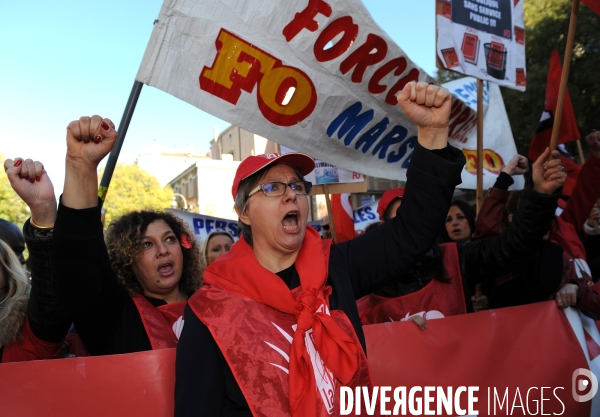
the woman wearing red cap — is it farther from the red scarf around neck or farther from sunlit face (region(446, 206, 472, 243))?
sunlit face (region(446, 206, 472, 243))

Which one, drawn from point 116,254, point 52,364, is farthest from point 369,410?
point 116,254

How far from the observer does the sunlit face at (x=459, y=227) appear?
3783 millimetres

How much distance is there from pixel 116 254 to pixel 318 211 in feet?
113

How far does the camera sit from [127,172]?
37.4 metres

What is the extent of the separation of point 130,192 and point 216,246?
3391 centimetres

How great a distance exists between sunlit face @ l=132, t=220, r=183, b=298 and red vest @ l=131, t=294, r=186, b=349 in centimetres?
13

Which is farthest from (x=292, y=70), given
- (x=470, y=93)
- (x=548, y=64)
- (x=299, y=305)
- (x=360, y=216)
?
(x=548, y=64)

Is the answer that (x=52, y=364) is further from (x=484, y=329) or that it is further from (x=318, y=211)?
(x=318, y=211)

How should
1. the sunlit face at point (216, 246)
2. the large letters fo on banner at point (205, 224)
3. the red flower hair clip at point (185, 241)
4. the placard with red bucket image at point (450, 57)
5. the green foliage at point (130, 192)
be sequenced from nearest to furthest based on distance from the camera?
the red flower hair clip at point (185, 241) → the placard with red bucket image at point (450, 57) → the sunlit face at point (216, 246) → the large letters fo on banner at point (205, 224) → the green foliage at point (130, 192)

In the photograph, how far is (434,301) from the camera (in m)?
2.81

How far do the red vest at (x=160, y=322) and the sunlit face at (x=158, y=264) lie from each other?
13 cm

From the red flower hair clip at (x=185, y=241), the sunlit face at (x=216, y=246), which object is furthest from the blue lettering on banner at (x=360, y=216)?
the red flower hair clip at (x=185, y=241)

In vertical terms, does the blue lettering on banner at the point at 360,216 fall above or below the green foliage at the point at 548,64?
below

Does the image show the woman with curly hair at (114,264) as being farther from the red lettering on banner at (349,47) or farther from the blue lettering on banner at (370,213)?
the blue lettering on banner at (370,213)
